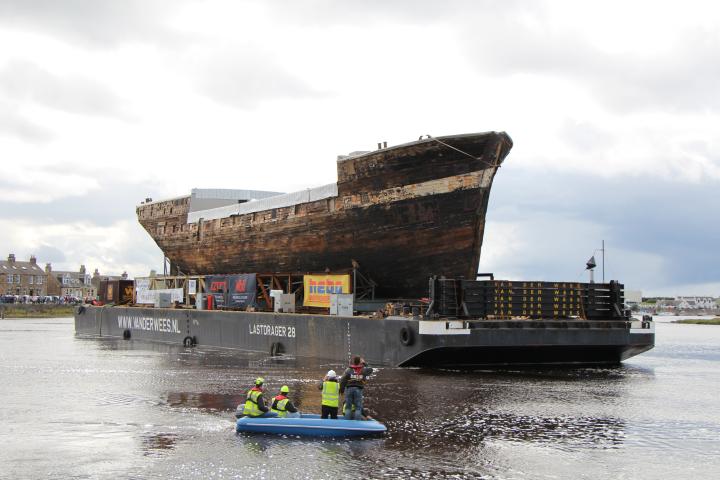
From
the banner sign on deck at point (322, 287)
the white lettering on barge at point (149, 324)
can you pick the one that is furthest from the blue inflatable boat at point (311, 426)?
the white lettering on barge at point (149, 324)

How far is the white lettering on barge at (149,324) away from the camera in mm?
40781

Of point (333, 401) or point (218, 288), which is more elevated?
point (218, 288)

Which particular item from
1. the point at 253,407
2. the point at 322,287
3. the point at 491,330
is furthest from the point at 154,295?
the point at 253,407

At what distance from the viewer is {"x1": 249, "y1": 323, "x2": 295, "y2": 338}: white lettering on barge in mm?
30781

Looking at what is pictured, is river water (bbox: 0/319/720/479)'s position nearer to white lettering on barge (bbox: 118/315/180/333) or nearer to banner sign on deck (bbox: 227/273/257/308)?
banner sign on deck (bbox: 227/273/257/308)

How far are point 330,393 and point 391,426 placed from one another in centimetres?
154

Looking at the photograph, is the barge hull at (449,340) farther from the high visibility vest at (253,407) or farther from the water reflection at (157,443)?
the water reflection at (157,443)

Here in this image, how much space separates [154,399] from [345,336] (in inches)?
380

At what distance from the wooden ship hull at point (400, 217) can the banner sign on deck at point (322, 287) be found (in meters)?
1.94

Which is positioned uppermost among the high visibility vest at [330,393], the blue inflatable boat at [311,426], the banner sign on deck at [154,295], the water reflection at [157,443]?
the banner sign on deck at [154,295]

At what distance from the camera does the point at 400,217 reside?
30.4m

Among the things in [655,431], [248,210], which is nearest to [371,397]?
[655,431]

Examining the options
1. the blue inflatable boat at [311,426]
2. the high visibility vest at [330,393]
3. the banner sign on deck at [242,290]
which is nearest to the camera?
the blue inflatable boat at [311,426]

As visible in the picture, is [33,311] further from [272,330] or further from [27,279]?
[272,330]
